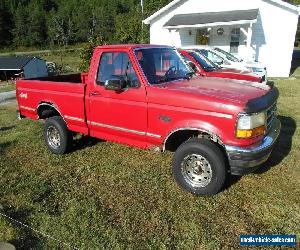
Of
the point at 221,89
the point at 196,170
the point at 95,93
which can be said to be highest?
the point at 221,89

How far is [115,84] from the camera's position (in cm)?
528

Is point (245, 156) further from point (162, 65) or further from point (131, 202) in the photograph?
point (162, 65)

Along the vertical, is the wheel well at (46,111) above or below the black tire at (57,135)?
above

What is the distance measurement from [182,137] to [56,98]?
280 centimetres

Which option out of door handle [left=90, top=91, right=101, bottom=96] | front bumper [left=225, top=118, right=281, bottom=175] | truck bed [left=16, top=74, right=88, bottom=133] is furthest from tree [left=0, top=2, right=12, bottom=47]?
front bumper [left=225, top=118, right=281, bottom=175]

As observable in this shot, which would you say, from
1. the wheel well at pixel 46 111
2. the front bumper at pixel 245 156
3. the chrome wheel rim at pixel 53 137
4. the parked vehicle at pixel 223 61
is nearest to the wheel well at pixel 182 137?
the front bumper at pixel 245 156

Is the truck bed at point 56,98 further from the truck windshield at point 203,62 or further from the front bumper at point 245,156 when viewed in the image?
the truck windshield at point 203,62

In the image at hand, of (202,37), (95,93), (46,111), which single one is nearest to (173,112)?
(95,93)

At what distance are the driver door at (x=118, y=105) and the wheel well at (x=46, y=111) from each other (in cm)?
133

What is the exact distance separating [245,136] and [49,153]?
435 centimetres

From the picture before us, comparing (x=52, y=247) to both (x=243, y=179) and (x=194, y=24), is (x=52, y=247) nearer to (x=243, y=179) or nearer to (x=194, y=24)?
(x=243, y=179)

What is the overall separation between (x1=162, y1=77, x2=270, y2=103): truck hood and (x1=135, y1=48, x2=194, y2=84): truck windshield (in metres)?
0.22

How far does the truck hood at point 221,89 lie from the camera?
4641 mm

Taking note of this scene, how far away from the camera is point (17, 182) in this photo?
5.77m
